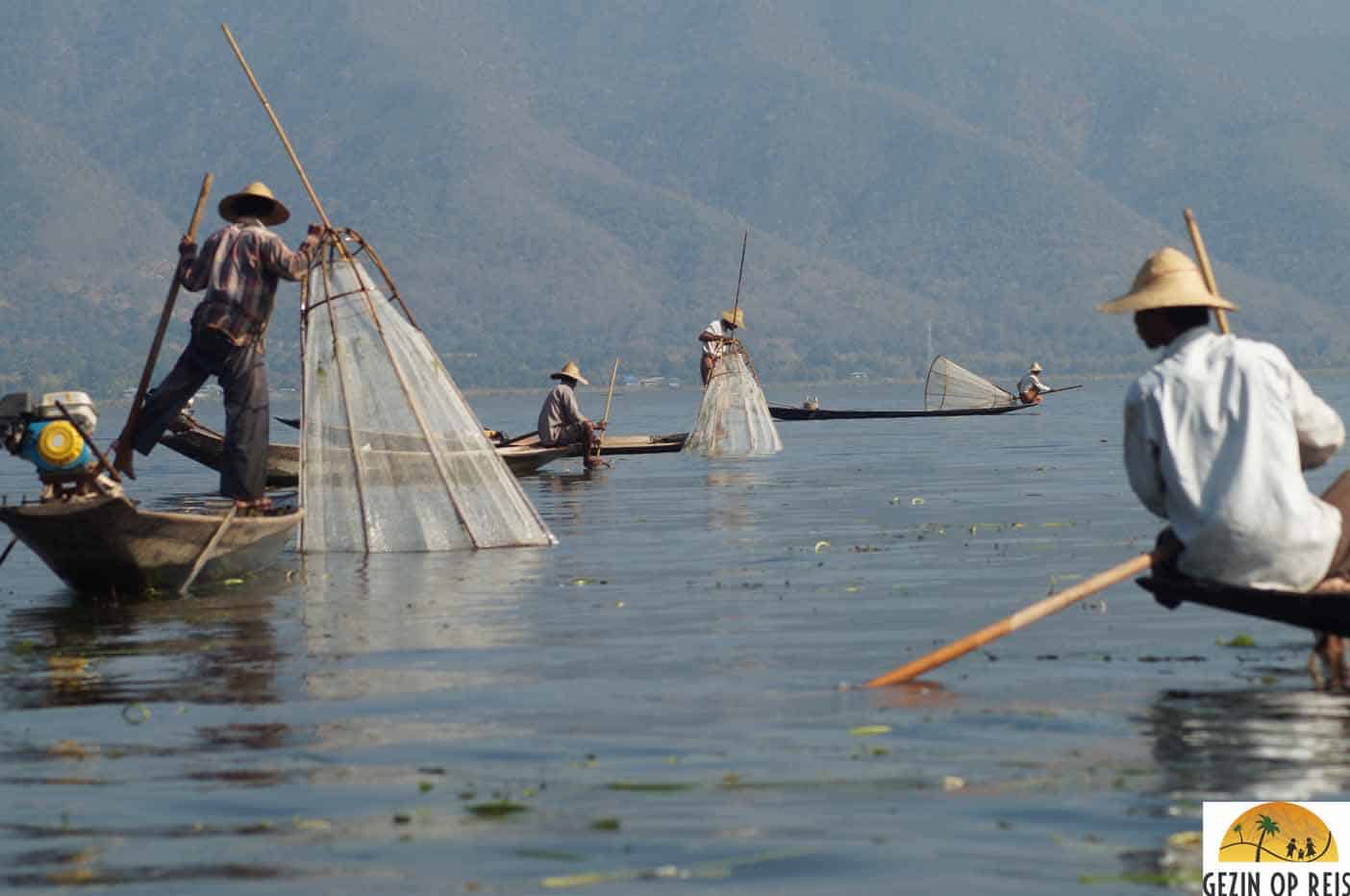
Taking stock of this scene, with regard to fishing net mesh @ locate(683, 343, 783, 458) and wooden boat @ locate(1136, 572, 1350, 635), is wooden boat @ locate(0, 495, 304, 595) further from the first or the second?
fishing net mesh @ locate(683, 343, 783, 458)

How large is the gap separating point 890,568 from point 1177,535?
653cm

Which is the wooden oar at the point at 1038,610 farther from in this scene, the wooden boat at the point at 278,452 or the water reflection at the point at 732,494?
the wooden boat at the point at 278,452

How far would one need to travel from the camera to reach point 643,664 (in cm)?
1109

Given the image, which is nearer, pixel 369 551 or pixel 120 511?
pixel 120 511

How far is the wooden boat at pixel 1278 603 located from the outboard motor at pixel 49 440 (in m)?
6.77

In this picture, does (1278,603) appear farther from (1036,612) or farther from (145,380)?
(145,380)

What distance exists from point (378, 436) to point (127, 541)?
3.12m

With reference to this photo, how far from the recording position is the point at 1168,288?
9.45 metres

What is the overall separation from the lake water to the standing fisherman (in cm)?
91

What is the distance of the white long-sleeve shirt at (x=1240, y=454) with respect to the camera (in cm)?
908

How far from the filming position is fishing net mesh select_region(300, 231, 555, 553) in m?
16.8

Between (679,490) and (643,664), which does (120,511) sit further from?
(679,490)

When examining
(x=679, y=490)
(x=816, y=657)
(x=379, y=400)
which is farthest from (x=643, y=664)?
(x=679, y=490)

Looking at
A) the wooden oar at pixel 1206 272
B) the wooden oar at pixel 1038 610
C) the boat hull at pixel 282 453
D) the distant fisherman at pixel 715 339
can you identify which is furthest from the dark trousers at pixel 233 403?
the distant fisherman at pixel 715 339
